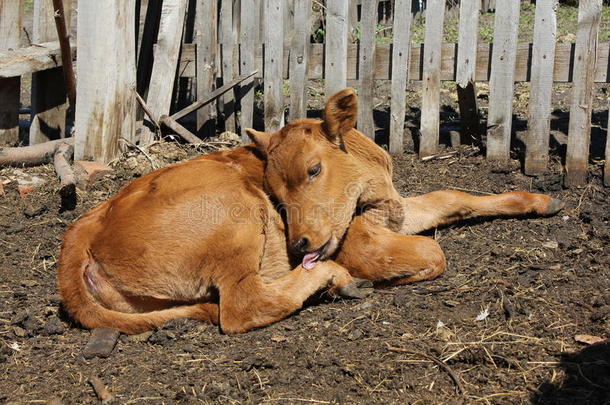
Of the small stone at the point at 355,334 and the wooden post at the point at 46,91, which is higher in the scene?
the wooden post at the point at 46,91

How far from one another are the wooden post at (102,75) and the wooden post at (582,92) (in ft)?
13.6

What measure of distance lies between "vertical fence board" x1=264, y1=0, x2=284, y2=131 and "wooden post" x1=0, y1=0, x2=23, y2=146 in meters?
2.70

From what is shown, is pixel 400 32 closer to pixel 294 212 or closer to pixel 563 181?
pixel 563 181

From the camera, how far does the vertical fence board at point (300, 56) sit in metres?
7.60

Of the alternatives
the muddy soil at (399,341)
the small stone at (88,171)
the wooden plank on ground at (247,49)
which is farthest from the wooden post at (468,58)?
the small stone at (88,171)

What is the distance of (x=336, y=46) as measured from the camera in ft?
24.6

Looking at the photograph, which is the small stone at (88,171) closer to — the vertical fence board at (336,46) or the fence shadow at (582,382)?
the vertical fence board at (336,46)

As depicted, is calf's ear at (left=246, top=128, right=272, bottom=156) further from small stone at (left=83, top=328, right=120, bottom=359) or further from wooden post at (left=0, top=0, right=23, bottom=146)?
wooden post at (left=0, top=0, right=23, bottom=146)

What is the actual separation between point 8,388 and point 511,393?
2603 mm

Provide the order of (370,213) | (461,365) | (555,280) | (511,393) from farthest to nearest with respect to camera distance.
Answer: (370,213), (555,280), (461,365), (511,393)

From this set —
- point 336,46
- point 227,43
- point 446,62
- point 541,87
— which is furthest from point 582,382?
point 227,43

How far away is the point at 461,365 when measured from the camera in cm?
402

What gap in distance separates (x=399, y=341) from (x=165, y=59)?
15.8 feet

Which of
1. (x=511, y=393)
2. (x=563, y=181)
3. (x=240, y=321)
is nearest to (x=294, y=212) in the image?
(x=240, y=321)
